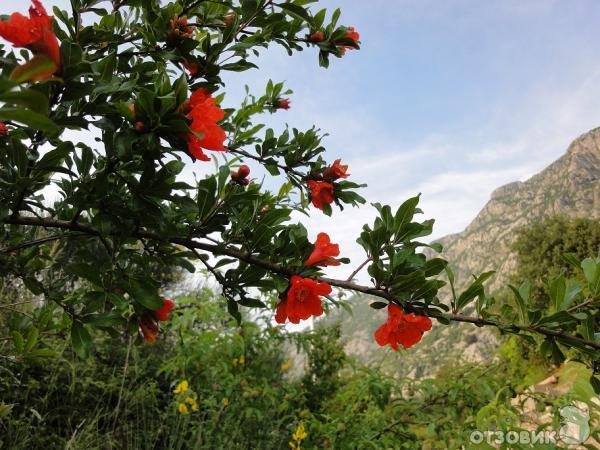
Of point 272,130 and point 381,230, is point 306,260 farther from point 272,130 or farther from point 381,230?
point 272,130

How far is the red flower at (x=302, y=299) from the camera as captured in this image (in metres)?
0.88

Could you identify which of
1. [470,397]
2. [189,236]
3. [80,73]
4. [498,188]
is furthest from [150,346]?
[498,188]

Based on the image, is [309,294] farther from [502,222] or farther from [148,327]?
[502,222]

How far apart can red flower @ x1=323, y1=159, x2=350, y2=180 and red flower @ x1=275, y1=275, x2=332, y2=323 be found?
63cm

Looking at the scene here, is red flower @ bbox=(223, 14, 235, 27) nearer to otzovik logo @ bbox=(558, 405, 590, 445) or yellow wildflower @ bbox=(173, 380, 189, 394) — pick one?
otzovik logo @ bbox=(558, 405, 590, 445)

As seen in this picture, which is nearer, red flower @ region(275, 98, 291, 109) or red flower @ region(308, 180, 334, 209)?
red flower @ region(308, 180, 334, 209)

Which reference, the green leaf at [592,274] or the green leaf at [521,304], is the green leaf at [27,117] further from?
the green leaf at [592,274]

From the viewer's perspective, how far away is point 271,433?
2328 mm

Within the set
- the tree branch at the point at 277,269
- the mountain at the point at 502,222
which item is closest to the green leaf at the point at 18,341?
the tree branch at the point at 277,269

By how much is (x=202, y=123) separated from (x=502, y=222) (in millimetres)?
73599

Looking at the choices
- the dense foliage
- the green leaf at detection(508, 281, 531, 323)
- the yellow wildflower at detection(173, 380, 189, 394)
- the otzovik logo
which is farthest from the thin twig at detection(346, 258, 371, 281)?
the yellow wildflower at detection(173, 380, 189, 394)

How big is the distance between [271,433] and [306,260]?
1787 millimetres

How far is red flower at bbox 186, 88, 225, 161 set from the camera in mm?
750

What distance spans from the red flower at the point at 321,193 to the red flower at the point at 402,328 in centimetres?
60
